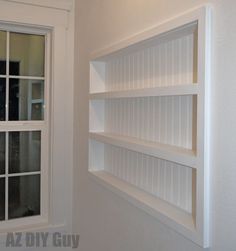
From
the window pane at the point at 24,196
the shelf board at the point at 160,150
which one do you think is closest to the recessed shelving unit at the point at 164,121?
the shelf board at the point at 160,150

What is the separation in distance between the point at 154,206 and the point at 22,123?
131 centimetres

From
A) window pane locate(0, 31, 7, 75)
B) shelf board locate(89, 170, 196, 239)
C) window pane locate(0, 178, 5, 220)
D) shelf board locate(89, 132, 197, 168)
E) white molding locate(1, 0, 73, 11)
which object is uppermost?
white molding locate(1, 0, 73, 11)

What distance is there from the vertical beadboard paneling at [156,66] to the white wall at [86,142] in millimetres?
118

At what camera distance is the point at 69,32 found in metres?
2.22

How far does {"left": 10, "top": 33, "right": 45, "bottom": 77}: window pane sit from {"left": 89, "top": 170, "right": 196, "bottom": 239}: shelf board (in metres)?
1.01

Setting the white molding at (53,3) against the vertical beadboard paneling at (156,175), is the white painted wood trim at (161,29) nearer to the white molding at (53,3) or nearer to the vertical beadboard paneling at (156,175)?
the vertical beadboard paneling at (156,175)

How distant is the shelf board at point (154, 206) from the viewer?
109cm

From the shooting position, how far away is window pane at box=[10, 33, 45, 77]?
2.16m

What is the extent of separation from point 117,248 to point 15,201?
38.3 inches

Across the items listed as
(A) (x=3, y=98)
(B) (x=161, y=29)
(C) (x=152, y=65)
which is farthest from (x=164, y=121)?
(A) (x=3, y=98)

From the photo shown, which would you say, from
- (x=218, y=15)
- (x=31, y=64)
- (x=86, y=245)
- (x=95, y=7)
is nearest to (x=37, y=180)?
(x=86, y=245)

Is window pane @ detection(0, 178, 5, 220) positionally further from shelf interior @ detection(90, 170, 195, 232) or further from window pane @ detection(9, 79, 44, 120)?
shelf interior @ detection(90, 170, 195, 232)

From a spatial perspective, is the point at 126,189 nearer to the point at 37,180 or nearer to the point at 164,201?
the point at 164,201

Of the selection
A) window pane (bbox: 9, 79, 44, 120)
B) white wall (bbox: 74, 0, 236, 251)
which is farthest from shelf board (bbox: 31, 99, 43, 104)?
white wall (bbox: 74, 0, 236, 251)
